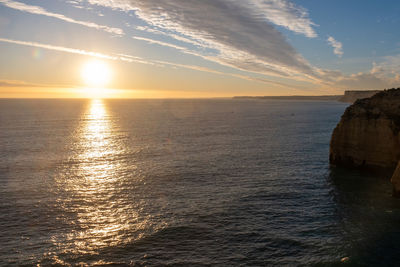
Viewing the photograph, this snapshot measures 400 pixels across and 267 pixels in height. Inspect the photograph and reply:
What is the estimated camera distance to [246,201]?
120 ft

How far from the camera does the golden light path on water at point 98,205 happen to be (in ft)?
90.2

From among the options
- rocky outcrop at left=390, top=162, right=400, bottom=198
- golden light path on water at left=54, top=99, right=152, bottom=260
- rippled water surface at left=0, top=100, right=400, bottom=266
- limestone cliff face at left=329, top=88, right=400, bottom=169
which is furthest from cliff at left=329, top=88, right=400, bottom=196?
golden light path on water at left=54, top=99, right=152, bottom=260

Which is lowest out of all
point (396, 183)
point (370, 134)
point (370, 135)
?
point (396, 183)

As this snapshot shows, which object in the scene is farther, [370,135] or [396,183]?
[370,135]

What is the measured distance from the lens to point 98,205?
36.0m

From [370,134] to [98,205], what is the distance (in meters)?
43.6

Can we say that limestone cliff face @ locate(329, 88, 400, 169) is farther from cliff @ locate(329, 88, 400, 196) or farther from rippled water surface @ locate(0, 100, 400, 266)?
rippled water surface @ locate(0, 100, 400, 266)

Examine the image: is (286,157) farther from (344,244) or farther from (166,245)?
(166,245)

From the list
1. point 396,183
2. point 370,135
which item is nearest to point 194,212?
point 396,183

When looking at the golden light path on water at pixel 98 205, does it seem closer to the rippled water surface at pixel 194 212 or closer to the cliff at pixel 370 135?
the rippled water surface at pixel 194 212

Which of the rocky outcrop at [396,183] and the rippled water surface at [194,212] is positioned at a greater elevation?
the rocky outcrop at [396,183]

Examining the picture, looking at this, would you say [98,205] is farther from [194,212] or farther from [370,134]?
[370,134]

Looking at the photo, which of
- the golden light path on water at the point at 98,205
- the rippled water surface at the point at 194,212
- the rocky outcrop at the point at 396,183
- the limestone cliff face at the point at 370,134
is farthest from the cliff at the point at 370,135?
the golden light path on water at the point at 98,205

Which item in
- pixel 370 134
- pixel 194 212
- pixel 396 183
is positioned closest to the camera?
pixel 194 212
